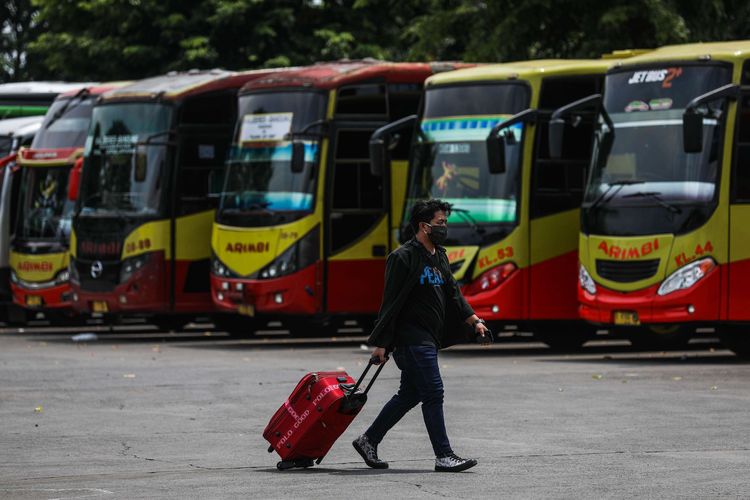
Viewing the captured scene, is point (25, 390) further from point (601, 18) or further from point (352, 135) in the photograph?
point (601, 18)

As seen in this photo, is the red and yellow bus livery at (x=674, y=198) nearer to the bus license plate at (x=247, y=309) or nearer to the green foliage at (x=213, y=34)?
the bus license plate at (x=247, y=309)

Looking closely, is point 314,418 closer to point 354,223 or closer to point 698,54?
point 698,54

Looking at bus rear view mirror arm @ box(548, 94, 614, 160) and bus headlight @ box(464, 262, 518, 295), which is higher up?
bus rear view mirror arm @ box(548, 94, 614, 160)

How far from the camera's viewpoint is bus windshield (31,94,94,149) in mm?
29656

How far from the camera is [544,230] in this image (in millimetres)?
22297

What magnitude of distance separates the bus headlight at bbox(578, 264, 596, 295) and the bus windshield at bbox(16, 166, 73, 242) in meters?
11.1

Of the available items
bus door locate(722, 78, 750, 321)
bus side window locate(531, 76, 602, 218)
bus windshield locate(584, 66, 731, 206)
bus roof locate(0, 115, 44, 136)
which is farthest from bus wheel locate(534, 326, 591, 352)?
bus roof locate(0, 115, 44, 136)

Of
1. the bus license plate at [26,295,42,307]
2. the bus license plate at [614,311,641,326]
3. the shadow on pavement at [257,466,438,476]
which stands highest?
the shadow on pavement at [257,466,438,476]

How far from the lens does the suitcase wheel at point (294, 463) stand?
37.6ft

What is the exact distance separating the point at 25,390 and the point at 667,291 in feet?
22.7

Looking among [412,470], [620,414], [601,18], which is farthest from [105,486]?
[601,18]

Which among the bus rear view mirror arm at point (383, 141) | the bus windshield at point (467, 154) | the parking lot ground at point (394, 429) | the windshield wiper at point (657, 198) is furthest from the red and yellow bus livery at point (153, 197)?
the windshield wiper at point (657, 198)

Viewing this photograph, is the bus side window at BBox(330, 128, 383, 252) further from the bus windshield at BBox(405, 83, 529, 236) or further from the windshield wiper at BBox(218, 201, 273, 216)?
the bus windshield at BBox(405, 83, 529, 236)

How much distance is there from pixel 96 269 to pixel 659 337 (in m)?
8.73
